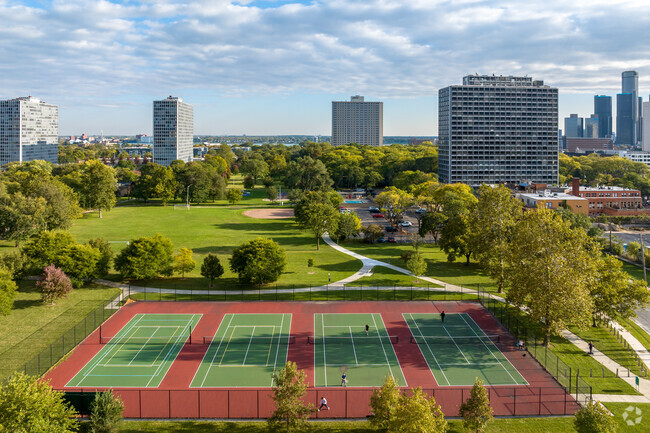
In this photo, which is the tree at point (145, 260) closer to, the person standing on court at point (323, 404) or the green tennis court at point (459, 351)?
the green tennis court at point (459, 351)

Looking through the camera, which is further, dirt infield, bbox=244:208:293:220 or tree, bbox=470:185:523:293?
dirt infield, bbox=244:208:293:220

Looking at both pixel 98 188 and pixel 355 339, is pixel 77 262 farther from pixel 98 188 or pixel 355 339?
pixel 98 188

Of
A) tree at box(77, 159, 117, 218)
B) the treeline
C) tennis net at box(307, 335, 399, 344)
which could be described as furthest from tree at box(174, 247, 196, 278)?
the treeline

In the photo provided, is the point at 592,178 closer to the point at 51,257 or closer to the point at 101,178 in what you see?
the point at 101,178

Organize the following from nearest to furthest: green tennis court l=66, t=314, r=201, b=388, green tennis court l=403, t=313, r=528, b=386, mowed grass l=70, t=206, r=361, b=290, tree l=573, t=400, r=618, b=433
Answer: tree l=573, t=400, r=618, b=433 → green tennis court l=66, t=314, r=201, b=388 → green tennis court l=403, t=313, r=528, b=386 → mowed grass l=70, t=206, r=361, b=290

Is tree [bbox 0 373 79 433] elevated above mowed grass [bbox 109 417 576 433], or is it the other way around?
tree [bbox 0 373 79 433]

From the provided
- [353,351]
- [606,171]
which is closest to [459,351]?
[353,351]

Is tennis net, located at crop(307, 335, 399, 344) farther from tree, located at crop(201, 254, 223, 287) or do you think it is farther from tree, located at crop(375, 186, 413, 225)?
tree, located at crop(375, 186, 413, 225)
